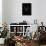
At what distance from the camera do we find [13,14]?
19.8 ft

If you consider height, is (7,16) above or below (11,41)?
above

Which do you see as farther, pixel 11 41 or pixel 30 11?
pixel 30 11

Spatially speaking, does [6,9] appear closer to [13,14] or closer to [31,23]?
[13,14]

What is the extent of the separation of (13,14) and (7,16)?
0.28m

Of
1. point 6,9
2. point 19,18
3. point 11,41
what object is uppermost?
point 6,9

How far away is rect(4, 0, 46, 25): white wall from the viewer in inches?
236

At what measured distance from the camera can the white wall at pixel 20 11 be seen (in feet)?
19.6

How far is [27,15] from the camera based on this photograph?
6012mm

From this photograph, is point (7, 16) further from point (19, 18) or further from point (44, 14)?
point (44, 14)

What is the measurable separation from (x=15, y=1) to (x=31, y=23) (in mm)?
1188

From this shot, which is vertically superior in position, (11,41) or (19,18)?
(19,18)

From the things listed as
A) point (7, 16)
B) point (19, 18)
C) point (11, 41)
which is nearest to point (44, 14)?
point (19, 18)

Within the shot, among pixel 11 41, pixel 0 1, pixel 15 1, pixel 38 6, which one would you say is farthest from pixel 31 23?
pixel 11 41

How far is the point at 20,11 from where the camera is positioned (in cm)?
602
